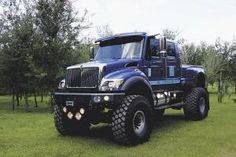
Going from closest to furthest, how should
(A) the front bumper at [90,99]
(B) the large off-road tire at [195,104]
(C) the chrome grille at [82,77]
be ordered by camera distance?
(A) the front bumper at [90,99]
(C) the chrome grille at [82,77]
(B) the large off-road tire at [195,104]

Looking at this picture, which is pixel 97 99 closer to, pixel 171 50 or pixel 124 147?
pixel 124 147

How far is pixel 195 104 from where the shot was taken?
14.2 meters

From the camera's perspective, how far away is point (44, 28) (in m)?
20.5

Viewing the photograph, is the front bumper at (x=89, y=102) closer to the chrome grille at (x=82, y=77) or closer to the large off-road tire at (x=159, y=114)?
the chrome grille at (x=82, y=77)

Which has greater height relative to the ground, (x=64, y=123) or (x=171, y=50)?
(x=171, y=50)

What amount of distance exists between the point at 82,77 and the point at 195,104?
540 centimetres

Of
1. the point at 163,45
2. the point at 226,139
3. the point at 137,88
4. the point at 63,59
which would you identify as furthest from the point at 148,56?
the point at 63,59

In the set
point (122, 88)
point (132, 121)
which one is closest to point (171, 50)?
point (122, 88)

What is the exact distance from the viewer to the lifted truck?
9.73 metres

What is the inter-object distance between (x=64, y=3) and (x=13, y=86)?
5.93 meters

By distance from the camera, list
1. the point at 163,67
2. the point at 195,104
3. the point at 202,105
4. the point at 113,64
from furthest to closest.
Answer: the point at 202,105, the point at 195,104, the point at 163,67, the point at 113,64

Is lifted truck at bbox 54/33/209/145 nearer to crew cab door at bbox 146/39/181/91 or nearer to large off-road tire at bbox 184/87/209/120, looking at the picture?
crew cab door at bbox 146/39/181/91

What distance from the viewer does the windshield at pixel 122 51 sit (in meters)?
11.4

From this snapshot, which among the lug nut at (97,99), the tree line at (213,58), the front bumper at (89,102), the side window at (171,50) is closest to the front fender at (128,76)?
the front bumper at (89,102)
